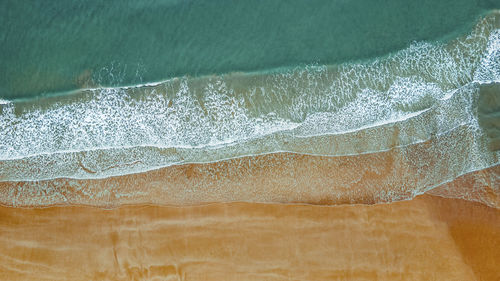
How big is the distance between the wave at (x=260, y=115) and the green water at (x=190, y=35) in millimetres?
183

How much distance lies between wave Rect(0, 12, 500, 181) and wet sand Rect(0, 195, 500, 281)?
1.81 ft

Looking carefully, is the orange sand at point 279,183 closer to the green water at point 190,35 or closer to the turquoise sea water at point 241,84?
the turquoise sea water at point 241,84

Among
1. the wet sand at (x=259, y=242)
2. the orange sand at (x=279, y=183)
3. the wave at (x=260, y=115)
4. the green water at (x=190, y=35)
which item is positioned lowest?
the wet sand at (x=259, y=242)

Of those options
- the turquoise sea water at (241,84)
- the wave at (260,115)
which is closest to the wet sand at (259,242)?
the turquoise sea water at (241,84)

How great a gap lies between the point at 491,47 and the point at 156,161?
377cm

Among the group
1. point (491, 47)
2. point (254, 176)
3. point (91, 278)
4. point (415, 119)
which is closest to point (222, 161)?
point (254, 176)

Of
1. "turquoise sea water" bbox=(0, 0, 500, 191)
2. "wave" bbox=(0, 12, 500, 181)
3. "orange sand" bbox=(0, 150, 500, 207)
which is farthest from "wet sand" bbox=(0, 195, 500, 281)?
"wave" bbox=(0, 12, 500, 181)

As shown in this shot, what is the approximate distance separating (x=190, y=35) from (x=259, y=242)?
2.46 metres

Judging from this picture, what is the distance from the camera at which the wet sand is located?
3.45m

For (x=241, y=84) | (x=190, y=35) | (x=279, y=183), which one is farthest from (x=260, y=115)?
(x=190, y=35)

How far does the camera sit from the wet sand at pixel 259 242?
136 inches

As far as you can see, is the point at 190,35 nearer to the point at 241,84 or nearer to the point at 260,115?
the point at 241,84

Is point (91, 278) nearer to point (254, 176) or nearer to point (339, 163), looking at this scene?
point (254, 176)

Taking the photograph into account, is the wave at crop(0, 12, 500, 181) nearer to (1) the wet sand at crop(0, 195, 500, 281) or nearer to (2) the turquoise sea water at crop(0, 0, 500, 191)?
(2) the turquoise sea water at crop(0, 0, 500, 191)
